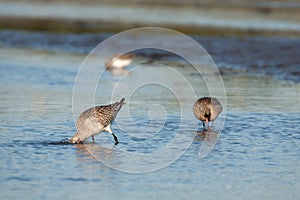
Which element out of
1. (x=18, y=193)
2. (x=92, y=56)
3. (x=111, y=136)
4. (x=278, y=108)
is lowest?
(x=18, y=193)

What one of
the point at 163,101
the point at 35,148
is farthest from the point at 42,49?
the point at 35,148

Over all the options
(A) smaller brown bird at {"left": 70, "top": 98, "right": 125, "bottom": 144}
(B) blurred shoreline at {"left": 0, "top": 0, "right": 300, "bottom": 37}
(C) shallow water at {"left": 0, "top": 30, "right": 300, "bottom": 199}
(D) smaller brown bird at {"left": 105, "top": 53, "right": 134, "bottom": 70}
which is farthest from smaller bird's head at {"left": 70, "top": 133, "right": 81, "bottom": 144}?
(B) blurred shoreline at {"left": 0, "top": 0, "right": 300, "bottom": 37}

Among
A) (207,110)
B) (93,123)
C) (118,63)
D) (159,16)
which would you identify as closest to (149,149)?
(93,123)

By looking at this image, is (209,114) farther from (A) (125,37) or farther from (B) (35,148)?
(A) (125,37)

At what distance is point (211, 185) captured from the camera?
8711 mm

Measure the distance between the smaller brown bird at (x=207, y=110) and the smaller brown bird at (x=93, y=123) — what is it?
1.62 metres

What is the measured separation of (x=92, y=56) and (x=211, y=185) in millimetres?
13329

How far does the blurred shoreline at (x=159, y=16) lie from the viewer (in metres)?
28.5

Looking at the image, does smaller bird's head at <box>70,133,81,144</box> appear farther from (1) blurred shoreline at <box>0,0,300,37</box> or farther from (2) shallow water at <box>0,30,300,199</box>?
(1) blurred shoreline at <box>0,0,300,37</box>

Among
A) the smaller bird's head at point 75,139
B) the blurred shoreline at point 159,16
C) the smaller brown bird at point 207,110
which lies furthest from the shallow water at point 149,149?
the blurred shoreline at point 159,16

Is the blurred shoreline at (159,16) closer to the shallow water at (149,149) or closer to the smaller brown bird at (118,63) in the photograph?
the smaller brown bird at (118,63)

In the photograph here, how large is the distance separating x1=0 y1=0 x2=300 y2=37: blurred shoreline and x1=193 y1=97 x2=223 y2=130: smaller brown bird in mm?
14561

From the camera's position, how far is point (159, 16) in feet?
109

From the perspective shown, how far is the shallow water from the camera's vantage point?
336 inches
